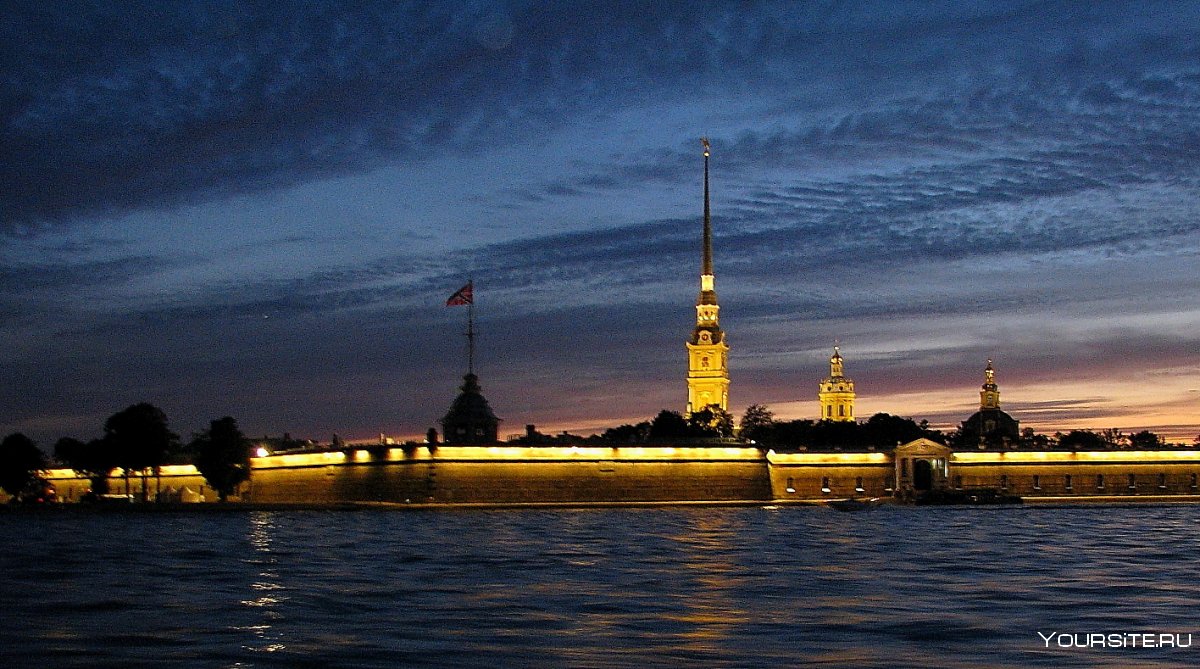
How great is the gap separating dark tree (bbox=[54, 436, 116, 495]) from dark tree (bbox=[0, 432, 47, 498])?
3768mm

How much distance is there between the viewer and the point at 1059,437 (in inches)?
7574

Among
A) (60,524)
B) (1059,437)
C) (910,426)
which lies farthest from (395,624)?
(1059,437)

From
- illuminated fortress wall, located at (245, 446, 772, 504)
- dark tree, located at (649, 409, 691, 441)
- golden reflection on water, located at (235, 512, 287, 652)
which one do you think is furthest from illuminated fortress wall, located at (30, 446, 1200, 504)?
golden reflection on water, located at (235, 512, 287, 652)

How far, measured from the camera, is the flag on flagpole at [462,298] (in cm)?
9631

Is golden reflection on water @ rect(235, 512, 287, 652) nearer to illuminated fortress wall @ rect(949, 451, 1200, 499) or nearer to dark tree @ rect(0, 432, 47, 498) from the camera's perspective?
dark tree @ rect(0, 432, 47, 498)

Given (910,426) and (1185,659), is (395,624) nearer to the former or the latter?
(1185,659)

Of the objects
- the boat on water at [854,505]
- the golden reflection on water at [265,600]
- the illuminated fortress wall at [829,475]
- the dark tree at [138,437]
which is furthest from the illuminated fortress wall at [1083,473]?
the golden reflection on water at [265,600]

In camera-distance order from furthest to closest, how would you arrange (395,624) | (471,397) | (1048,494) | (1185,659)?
(1048,494) → (471,397) → (395,624) → (1185,659)

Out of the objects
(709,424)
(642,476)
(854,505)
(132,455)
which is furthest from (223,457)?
(709,424)

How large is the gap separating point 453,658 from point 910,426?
157603mm

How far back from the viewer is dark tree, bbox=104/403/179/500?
112812 mm

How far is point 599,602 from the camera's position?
30.0 metres

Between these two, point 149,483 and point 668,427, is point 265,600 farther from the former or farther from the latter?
point 668,427

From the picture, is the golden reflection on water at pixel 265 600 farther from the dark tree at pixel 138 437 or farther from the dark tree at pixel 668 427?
the dark tree at pixel 668 427
